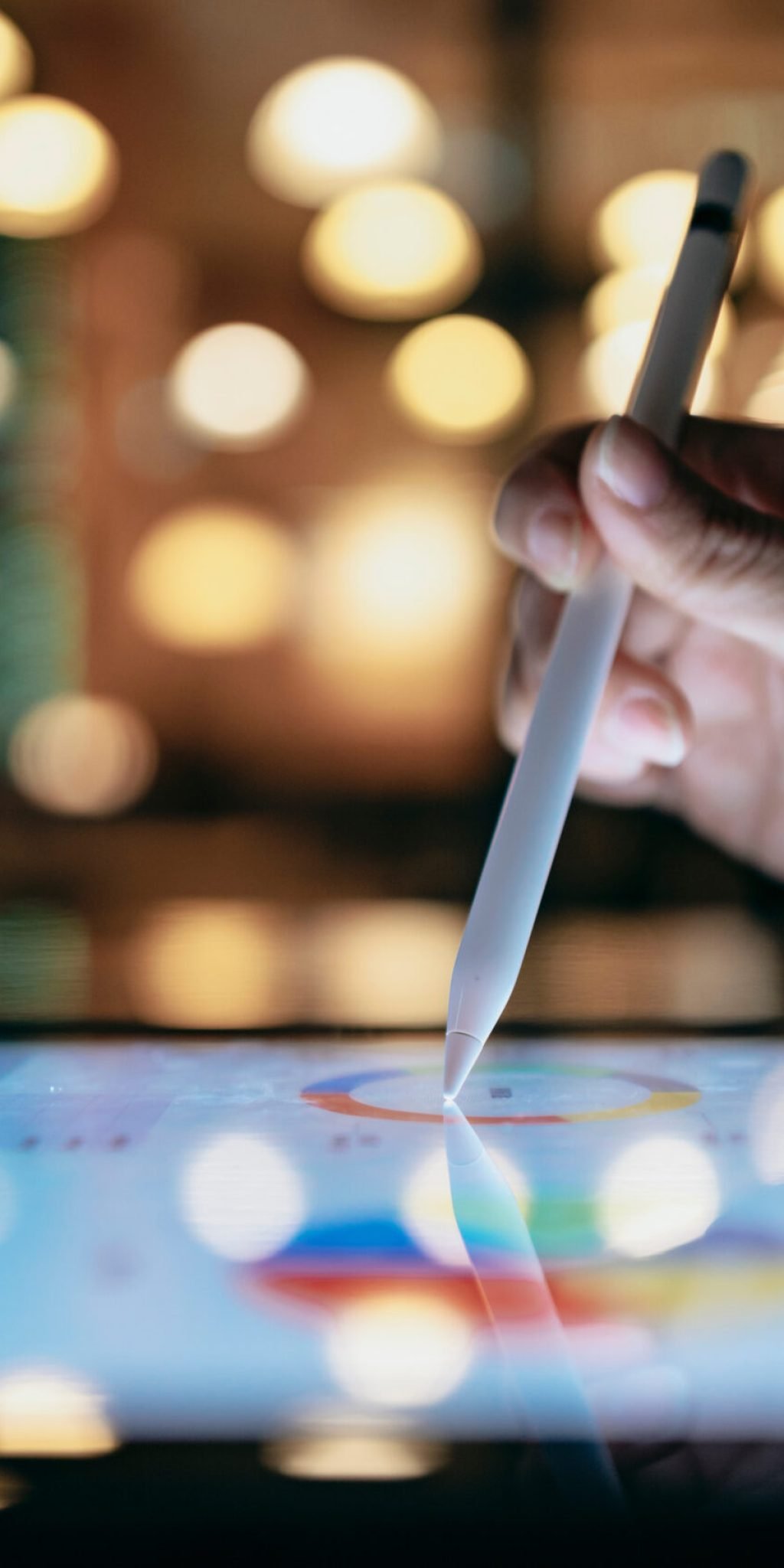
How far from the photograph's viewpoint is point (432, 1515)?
14 cm

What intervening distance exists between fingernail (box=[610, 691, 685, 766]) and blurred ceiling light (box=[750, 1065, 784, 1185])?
244 millimetres

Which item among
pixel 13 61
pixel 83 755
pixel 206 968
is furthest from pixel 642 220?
pixel 206 968

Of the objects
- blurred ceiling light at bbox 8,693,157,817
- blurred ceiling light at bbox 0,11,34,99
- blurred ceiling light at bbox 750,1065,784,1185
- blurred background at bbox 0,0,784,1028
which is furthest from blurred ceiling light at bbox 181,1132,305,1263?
blurred ceiling light at bbox 0,11,34,99

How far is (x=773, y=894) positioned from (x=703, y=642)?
31 centimetres

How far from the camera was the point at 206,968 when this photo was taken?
1.98 ft

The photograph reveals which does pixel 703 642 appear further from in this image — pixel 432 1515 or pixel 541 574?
pixel 432 1515

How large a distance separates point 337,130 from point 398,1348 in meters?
2.02

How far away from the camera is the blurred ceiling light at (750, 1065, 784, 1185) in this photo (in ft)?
0.97

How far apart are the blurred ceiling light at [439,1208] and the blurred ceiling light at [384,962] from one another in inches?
6.7

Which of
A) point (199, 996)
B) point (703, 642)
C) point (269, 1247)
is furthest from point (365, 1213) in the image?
point (703, 642)

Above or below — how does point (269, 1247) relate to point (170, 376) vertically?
below

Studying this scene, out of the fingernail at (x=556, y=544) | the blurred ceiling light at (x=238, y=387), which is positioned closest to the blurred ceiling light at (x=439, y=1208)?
the fingernail at (x=556, y=544)

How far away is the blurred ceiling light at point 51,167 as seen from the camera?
6.59 feet

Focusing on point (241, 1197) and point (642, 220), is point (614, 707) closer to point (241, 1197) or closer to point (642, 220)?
point (241, 1197)
